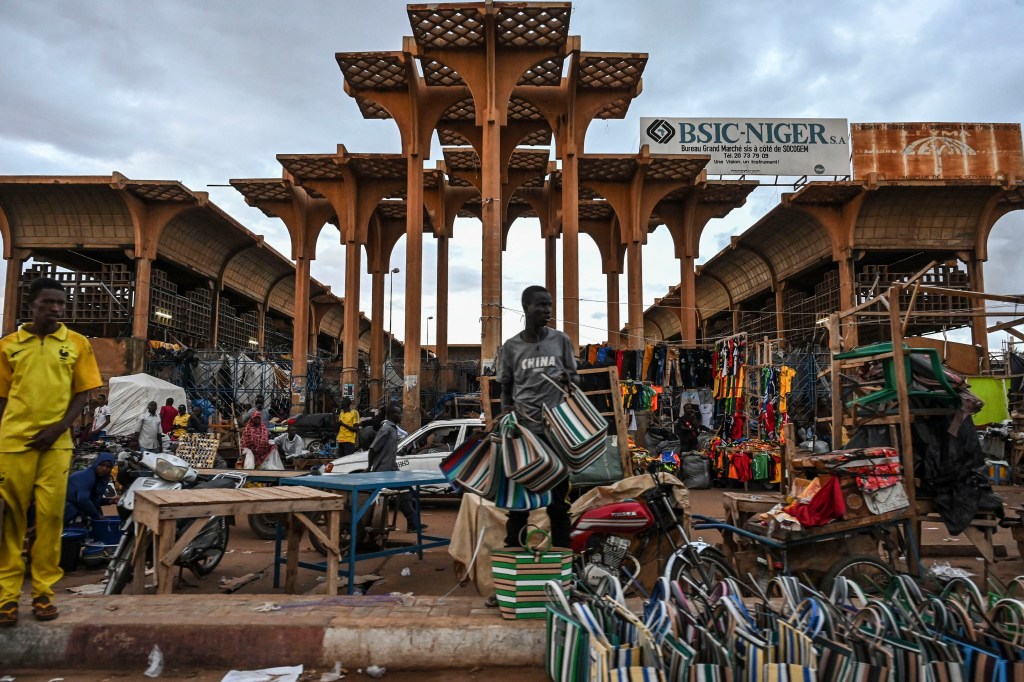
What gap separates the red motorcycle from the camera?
4461mm

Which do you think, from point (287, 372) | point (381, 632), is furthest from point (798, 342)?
point (381, 632)

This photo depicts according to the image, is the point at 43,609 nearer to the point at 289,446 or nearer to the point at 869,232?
the point at 289,446

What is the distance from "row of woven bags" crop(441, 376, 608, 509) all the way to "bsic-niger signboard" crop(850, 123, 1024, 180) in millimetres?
22467

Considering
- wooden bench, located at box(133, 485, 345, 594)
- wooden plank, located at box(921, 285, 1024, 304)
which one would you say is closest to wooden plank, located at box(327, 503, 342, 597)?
wooden bench, located at box(133, 485, 345, 594)

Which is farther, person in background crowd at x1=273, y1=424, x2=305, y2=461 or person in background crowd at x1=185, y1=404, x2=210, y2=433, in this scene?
person in background crowd at x1=185, y1=404, x2=210, y2=433

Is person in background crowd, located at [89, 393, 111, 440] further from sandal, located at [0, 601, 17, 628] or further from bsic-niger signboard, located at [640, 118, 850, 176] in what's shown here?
bsic-niger signboard, located at [640, 118, 850, 176]

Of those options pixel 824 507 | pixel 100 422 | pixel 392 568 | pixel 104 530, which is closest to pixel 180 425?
pixel 100 422

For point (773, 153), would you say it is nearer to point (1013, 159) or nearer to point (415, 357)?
point (1013, 159)

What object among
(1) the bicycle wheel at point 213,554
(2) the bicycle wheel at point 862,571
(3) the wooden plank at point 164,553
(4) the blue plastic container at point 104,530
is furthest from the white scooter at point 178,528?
(2) the bicycle wheel at point 862,571

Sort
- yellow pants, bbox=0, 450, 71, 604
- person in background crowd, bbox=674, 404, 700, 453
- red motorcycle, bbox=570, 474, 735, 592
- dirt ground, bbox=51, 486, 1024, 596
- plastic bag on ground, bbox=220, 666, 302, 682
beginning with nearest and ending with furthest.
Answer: plastic bag on ground, bbox=220, 666, 302, 682, yellow pants, bbox=0, 450, 71, 604, red motorcycle, bbox=570, 474, 735, 592, dirt ground, bbox=51, 486, 1024, 596, person in background crowd, bbox=674, 404, 700, 453

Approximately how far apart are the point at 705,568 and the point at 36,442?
4060 millimetres

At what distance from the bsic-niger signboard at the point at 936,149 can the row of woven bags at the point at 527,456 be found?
2247 cm

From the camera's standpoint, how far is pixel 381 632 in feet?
11.7

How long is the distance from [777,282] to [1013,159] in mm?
8771
